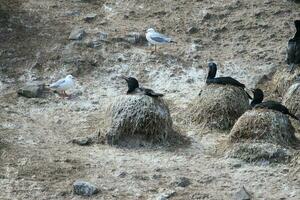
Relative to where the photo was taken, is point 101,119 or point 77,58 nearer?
point 101,119

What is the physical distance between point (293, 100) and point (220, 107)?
1.38 meters

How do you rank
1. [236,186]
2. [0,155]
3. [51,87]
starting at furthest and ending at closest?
[51,87] < [0,155] < [236,186]

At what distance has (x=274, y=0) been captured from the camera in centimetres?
1780

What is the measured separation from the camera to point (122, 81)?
15.3m

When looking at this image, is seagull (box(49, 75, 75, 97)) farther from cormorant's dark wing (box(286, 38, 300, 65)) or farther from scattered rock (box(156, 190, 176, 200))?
scattered rock (box(156, 190, 176, 200))

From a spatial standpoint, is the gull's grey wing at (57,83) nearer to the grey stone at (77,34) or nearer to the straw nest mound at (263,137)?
the grey stone at (77,34)

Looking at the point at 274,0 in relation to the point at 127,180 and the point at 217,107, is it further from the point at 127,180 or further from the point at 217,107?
the point at 127,180

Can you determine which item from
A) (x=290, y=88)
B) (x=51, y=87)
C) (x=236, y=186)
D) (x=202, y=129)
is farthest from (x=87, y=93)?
(x=236, y=186)

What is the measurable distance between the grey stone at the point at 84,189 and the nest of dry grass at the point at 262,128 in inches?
101

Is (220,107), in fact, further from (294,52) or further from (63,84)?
(63,84)

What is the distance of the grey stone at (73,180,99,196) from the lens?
34.4ft

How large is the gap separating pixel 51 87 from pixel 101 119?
4.70ft

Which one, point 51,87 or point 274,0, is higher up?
point 274,0

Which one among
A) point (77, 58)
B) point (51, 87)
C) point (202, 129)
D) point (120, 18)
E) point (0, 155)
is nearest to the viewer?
point (0, 155)
